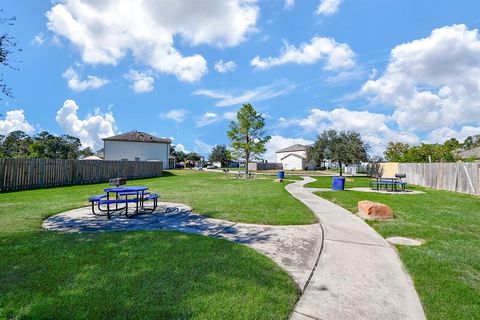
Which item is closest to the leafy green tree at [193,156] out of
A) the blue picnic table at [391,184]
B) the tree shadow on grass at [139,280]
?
the blue picnic table at [391,184]

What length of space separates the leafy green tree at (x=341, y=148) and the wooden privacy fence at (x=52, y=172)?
87.4 feet

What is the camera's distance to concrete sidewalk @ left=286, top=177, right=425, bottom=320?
3131 mm

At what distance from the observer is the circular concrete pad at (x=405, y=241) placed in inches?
229

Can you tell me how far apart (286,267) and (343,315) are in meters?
1.41

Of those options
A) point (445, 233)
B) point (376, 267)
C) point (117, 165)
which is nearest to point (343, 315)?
point (376, 267)

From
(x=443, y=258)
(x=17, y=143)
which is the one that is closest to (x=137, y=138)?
(x=17, y=143)

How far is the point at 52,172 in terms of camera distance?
719 inches

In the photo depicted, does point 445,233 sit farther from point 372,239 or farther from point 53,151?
point 53,151

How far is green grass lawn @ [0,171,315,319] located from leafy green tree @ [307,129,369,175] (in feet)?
113

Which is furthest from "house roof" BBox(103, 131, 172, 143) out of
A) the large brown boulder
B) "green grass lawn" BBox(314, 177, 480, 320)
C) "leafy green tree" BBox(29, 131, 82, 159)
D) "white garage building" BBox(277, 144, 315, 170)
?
"green grass lawn" BBox(314, 177, 480, 320)

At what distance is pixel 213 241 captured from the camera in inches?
217

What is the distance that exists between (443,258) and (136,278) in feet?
17.7

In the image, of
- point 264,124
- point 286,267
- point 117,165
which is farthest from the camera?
point 264,124

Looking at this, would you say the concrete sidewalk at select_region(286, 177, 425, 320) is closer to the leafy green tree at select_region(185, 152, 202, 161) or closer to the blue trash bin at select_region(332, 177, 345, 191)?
the blue trash bin at select_region(332, 177, 345, 191)
